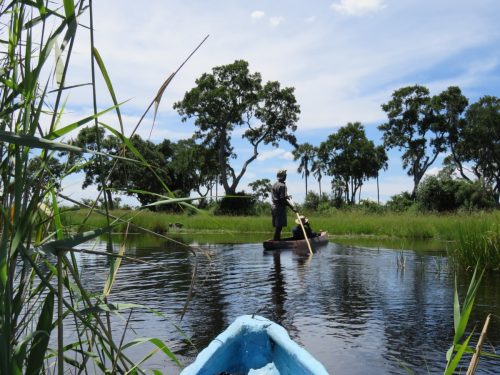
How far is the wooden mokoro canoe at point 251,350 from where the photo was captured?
10.5 ft

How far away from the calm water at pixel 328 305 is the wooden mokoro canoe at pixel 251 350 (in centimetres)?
47

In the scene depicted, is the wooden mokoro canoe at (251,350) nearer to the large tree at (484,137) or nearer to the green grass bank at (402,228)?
the green grass bank at (402,228)

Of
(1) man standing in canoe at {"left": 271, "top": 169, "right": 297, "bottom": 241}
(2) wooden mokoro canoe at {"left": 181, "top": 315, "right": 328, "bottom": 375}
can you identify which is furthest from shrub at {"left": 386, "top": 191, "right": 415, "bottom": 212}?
(2) wooden mokoro canoe at {"left": 181, "top": 315, "right": 328, "bottom": 375}

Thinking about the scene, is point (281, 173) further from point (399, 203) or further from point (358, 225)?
point (399, 203)

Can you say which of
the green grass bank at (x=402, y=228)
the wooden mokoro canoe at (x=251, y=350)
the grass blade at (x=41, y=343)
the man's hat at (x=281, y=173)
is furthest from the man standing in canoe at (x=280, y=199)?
the grass blade at (x=41, y=343)

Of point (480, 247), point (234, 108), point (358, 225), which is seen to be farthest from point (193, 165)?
point (480, 247)

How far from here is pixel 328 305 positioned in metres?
6.95

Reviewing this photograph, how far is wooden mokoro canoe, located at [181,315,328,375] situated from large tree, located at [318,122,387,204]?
50.9 metres

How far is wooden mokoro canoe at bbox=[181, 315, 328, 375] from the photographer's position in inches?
126

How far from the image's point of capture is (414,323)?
5.91 metres

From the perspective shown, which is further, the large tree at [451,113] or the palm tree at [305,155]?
the palm tree at [305,155]

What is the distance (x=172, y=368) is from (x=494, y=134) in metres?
46.4

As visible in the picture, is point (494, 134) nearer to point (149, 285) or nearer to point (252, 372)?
point (149, 285)

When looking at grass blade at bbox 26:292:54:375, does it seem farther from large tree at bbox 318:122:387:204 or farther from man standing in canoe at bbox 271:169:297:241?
large tree at bbox 318:122:387:204
